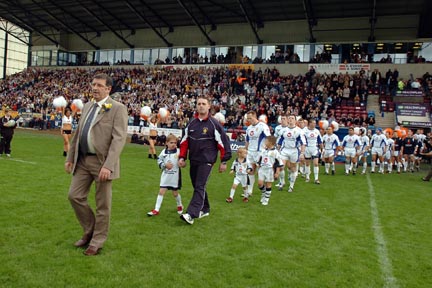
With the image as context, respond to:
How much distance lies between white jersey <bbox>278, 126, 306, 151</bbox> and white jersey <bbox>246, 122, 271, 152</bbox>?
206 centimetres

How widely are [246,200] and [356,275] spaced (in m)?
4.76

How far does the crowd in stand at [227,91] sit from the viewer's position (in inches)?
1157

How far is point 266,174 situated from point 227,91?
25.3 meters

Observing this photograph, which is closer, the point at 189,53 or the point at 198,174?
the point at 198,174

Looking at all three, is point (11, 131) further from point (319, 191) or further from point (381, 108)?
point (381, 108)

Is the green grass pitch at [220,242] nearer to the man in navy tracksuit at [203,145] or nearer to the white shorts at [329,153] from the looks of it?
the man in navy tracksuit at [203,145]

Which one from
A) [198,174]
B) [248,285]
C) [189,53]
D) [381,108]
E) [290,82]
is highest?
[189,53]

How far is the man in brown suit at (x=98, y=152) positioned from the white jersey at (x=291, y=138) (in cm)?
767

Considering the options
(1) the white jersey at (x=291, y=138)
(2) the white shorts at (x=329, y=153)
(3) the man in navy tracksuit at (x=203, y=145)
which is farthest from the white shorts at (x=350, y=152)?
(3) the man in navy tracksuit at (x=203, y=145)

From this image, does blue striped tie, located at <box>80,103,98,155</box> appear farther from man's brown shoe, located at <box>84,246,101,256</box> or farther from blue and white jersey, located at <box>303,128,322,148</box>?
blue and white jersey, located at <box>303,128,322,148</box>

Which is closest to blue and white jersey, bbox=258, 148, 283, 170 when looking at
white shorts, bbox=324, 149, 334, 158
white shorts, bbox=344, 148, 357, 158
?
white shorts, bbox=324, 149, 334, 158

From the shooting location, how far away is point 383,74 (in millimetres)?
33281

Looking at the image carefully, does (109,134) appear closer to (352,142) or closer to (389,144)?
(352,142)

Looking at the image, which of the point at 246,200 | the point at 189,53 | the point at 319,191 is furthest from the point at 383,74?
the point at 246,200
